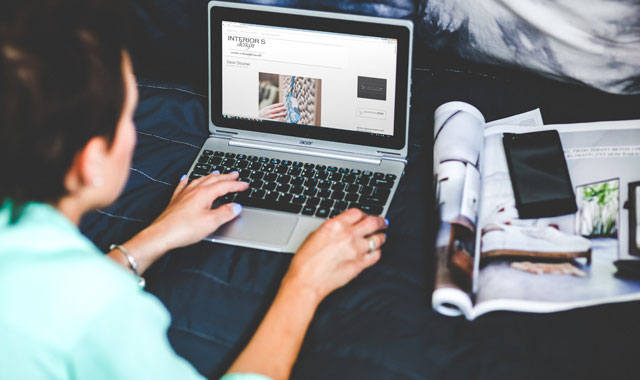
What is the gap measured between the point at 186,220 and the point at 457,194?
0.42 m

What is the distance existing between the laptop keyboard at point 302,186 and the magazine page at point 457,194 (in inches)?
4.0

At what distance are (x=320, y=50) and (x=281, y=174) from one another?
8.8 inches

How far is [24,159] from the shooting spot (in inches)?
20.1

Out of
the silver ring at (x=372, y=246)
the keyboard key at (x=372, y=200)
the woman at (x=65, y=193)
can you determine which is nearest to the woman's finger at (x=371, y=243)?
the silver ring at (x=372, y=246)

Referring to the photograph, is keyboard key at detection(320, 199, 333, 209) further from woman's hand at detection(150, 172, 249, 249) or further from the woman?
the woman

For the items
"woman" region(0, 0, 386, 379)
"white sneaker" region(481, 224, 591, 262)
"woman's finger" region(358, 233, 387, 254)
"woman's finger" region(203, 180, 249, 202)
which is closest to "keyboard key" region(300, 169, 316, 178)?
"woman's finger" region(203, 180, 249, 202)

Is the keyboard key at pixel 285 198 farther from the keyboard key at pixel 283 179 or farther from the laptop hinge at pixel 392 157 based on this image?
the laptop hinge at pixel 392 157

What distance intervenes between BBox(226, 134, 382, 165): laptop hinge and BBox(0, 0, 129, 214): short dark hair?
1.72 feet

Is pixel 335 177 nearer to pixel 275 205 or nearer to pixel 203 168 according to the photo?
pixel 275 205

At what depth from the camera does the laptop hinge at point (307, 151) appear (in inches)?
40.3

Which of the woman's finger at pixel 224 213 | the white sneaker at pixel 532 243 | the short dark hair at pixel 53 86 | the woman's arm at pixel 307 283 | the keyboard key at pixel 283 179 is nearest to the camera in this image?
the short dark hair at pixel 53 86

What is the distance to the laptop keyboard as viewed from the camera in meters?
0.94

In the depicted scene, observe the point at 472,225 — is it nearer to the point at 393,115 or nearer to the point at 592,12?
the point at 393,115

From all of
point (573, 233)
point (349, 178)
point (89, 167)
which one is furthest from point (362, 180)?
point (89, 167)
